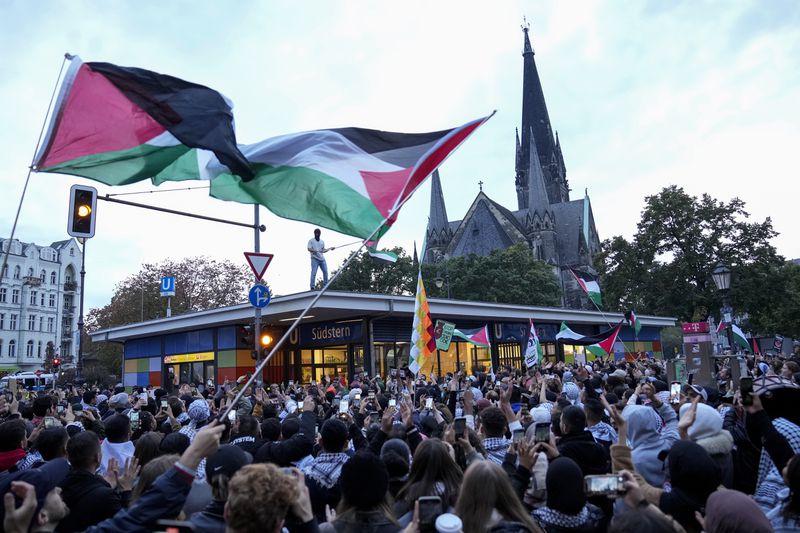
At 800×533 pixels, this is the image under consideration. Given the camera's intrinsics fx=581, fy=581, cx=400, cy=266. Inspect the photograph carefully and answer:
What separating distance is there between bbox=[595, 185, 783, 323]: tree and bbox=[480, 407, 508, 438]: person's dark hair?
1756 inches

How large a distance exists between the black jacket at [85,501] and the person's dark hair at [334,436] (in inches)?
67.3

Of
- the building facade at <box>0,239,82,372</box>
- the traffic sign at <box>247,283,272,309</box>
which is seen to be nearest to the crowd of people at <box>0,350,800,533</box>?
the traffic sign at <box>247,283,272,309</box>

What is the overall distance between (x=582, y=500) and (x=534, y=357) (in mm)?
16557

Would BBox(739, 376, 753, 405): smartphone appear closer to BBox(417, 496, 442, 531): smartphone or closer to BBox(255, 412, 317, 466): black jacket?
BBox(417, 496, 442, 531): smartphone

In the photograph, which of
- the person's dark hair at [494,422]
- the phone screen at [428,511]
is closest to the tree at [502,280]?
the person's dark hair at [494,422]

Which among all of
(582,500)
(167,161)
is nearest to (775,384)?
(582,500)

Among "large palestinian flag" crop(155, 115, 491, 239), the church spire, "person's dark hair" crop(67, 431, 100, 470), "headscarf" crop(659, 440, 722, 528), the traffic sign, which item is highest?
the church spire

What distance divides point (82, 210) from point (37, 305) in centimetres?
8482

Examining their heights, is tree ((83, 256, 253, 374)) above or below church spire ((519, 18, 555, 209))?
below

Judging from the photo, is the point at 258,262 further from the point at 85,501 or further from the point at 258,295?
the point at 85,501

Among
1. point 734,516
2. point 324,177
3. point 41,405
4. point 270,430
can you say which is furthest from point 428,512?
point 41,405

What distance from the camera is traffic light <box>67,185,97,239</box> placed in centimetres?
931

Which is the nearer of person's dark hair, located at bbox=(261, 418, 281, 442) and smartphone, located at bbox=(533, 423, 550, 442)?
smartphone, located at bbox=(533, 423, 550, 442)

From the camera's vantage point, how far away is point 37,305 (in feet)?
266
